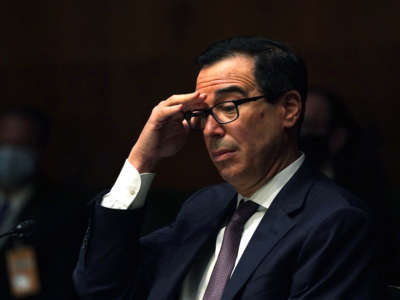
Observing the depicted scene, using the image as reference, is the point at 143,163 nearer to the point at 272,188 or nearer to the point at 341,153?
the point at 272,188

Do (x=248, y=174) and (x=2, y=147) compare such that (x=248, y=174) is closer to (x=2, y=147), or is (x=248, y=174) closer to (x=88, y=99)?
(x=2, y=147)

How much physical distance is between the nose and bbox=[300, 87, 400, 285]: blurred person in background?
98cm

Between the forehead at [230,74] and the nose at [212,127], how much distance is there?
0.07 m

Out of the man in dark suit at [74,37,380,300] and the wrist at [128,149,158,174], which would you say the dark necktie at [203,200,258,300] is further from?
the wrist at [128,149,158,174]

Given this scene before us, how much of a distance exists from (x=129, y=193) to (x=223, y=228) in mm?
239

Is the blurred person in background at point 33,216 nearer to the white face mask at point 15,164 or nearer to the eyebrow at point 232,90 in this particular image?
the white face mask at point 15,164

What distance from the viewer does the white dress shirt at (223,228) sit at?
5.29 ft

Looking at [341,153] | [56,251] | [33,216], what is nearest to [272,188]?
[341,153]

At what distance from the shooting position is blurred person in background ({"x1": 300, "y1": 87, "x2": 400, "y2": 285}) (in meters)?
2.54

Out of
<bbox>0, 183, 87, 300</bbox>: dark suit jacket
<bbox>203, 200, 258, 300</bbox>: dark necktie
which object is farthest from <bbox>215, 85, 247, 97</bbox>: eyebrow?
<bbox>0, 183, 87, 300</bbox>: dark suit jacket

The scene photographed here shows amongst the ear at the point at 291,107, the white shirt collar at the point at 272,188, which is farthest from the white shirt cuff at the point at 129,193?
the ear at the point at 291,107

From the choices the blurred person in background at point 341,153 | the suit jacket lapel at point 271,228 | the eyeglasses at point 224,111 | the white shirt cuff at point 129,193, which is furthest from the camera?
the blurred person in background at point 341,153

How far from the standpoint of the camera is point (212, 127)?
159cm

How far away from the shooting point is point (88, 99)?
3.75 m
